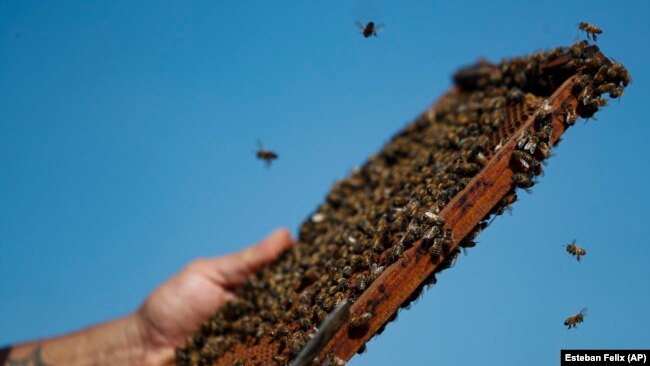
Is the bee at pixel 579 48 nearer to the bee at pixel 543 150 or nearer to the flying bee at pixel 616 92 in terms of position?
the flying bee at pixel 616 92

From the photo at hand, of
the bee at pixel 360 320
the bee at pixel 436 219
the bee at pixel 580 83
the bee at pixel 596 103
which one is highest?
the bee at pixel 580 83

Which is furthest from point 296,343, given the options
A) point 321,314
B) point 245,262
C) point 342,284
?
point 245,262

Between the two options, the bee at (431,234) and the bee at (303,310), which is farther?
the bee at (303,310)

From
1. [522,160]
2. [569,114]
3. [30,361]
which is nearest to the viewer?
[522,160]

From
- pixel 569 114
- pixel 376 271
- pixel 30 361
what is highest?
pixel 569 114

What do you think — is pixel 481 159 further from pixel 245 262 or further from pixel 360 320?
pixel 245 262

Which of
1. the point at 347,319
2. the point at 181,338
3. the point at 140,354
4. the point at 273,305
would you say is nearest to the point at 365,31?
the point at 273,305

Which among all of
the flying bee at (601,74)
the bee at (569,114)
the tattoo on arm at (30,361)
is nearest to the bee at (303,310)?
the bee at (569,114)
